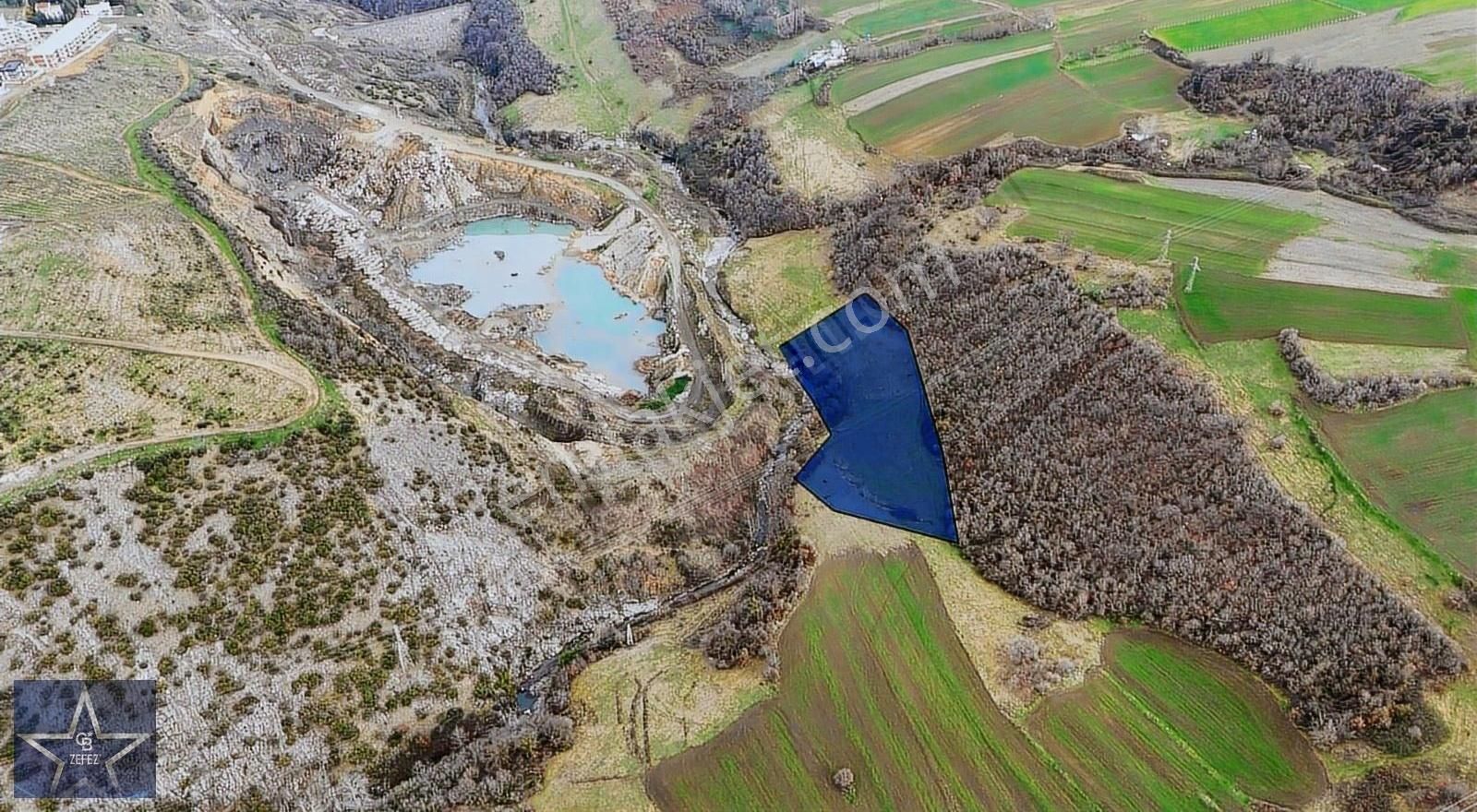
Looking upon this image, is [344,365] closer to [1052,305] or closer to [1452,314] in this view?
[1052,305]

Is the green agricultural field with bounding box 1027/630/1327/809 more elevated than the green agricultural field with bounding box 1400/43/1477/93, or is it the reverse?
the green agricultural field with bounding box 1400/43/1477/93

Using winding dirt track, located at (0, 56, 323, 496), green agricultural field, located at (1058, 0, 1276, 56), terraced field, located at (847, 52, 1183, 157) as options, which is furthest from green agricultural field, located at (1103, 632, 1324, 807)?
green agricultural field, located at (1058, 0, 1276, 56)

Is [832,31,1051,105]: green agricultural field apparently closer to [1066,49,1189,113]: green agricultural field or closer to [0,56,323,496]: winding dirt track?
[1066,49,1189,113]: green agricultural field

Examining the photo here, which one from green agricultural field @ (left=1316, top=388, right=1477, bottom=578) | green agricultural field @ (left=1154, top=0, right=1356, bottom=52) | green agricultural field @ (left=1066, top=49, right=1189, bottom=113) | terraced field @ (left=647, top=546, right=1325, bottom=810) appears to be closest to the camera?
terraced field @ (left=647, top=546, right=1325, bottom=810)

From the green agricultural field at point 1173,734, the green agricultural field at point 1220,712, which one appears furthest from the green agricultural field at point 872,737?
the green agricultural field at point 1220,712

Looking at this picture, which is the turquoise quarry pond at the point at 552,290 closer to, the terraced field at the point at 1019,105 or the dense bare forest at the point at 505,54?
the dense bare forest at the point at 505,54
